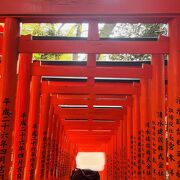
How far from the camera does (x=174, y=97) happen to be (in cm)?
577

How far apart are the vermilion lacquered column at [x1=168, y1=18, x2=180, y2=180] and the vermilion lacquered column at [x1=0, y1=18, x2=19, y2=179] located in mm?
2214

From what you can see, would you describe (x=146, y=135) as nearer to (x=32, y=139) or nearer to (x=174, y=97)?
(x=32, y=139)

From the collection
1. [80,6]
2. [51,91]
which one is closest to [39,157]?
[51,91]

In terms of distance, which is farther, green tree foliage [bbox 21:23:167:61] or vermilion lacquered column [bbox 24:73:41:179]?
green tree foliage [bbox 21:23:167:61]

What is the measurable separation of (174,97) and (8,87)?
7.64ft

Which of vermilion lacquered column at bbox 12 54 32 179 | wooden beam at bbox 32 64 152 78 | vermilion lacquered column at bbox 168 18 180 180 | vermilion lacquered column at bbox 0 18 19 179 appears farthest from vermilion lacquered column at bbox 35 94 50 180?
vermilion lacquered column at bbox 168 18 180 180

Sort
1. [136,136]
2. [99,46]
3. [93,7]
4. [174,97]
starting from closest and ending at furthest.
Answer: [93,7], [174,97], [99,46], [136,136]

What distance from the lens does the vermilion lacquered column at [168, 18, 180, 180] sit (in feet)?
18.7

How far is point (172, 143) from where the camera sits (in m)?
5.86

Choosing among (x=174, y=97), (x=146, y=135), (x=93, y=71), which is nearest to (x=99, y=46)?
(x=174, y=97)

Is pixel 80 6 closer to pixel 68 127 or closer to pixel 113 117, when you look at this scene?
pixel 113 117

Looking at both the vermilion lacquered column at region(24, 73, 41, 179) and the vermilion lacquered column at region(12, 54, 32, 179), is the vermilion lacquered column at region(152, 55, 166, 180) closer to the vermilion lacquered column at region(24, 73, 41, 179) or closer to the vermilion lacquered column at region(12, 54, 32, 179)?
the vermilion lacquered column at region(12, 54, 32, 179)

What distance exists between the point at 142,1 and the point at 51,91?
212 inches

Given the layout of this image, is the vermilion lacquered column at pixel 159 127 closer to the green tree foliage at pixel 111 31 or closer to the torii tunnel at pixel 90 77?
the torii tunnel at pixel 90 77
